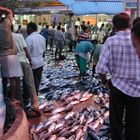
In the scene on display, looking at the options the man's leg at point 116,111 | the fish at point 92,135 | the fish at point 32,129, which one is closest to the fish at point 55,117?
the fish at point 32,129

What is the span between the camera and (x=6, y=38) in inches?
298

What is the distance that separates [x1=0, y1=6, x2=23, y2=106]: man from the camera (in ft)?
24.9

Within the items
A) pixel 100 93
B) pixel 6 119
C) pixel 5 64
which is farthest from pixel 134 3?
pixel 6 119

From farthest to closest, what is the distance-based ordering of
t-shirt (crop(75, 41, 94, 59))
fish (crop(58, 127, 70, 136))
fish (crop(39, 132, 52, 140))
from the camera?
t-shirt (crop(75, 41, 94, 59))
fish (crop(58, 127, 70, 136))
fish (crop(39, 132, 52, 140))

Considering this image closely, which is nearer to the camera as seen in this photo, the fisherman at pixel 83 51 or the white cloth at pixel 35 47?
the white cloth at pixel 35 47

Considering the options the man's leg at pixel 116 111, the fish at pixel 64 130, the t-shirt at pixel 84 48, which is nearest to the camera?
the man's leg at pixel 116 111

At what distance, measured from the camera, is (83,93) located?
11.8m

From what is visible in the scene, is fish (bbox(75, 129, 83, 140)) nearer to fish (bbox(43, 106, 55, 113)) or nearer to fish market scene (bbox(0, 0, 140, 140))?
fish market scene (bbox(0, 0, 140, 140))

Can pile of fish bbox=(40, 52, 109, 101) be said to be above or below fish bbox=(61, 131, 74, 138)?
below

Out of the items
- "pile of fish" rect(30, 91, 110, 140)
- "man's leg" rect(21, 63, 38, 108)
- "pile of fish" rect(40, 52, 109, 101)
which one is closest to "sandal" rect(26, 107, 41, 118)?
"man's leg" rect(21, 63, 38, 108)

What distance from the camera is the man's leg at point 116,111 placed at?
5.34 meters

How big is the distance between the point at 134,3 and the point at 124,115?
595cm

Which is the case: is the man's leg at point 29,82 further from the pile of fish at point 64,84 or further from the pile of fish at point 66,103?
the pile of fish at point 64,84

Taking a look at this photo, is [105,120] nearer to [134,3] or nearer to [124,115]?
[124,115]
